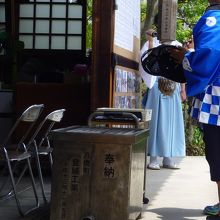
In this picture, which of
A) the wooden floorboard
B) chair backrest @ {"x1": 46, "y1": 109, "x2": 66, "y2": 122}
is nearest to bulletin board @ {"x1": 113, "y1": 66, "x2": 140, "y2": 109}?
chair backrest @ {"x1": 46, "y1": 109, "x2": 66, "y2": 122}

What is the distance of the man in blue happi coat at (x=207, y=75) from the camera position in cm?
480

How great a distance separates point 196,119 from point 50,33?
158 inches

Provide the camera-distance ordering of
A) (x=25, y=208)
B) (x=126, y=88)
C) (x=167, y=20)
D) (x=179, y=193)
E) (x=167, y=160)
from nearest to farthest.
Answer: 1. (x=25, y=208)
2. (x=167, y=20)
3. (x=179, y=193)
4. (x=126, y=88)
5. (x=167, y=160)

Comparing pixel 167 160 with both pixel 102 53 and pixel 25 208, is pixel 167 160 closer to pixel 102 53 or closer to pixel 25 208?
pixel 102 53

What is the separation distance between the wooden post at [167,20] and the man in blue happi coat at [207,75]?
0.95 meters

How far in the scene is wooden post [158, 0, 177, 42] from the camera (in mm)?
6141

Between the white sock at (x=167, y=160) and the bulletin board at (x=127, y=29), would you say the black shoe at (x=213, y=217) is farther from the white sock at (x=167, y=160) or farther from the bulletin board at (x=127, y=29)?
the white sock at (x=167, y=160)

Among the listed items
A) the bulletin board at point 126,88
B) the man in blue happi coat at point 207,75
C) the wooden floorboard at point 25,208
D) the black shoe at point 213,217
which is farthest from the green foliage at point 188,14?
the man in blue happi coat at point 207,75

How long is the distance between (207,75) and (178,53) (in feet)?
1.52

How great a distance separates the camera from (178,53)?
5.18 meters

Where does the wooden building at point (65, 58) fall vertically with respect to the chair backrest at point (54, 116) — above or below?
above

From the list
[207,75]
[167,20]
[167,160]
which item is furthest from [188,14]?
[207,75]

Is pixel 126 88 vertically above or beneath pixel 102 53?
beneath

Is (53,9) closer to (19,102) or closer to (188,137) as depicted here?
(19,102)
